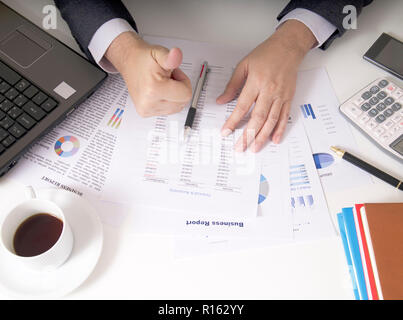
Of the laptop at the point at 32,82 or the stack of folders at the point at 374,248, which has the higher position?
the laptop at the point at 32,82

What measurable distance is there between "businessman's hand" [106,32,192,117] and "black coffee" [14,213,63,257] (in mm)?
244

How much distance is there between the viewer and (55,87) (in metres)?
0.62

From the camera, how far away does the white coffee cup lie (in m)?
0.45

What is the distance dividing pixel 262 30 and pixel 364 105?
0.28 m

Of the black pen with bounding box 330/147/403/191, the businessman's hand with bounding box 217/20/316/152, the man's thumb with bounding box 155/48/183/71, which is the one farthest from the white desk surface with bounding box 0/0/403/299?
the man's thumb with bounding box 155/48/183/71

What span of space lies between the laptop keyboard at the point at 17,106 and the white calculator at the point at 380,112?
1.86ft

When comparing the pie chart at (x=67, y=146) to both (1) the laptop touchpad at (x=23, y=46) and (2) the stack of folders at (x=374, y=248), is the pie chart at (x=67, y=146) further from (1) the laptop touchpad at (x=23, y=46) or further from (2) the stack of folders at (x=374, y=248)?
(2) the stack of folders at (x=374, y=248)

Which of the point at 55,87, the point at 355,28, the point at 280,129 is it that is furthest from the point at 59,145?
the point at 355,28

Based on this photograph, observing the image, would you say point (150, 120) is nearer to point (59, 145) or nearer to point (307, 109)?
point (59, 145)

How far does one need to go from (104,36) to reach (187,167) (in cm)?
31

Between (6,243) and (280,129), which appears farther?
(280,129)

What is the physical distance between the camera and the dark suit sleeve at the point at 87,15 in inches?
25.8

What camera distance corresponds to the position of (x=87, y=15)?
2.16 feet
